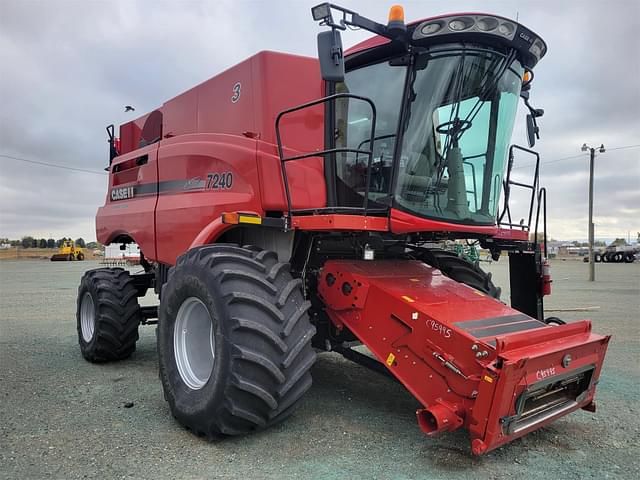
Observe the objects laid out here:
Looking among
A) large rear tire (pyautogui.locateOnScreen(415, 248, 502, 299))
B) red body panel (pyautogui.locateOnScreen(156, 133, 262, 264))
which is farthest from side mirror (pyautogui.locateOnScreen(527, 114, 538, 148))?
red body panel (pyautogui.locateOnScreen(156, 133, 262, 264))

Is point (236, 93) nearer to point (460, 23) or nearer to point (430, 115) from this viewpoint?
point (430, 115)

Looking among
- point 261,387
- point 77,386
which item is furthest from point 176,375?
point 77,386

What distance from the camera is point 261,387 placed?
3.35 metres

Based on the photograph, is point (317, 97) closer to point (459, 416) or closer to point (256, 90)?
point (256, 90)

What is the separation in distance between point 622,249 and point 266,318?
1900 inches

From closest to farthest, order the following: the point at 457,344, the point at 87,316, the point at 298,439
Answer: the point at 457,344 → the point at 298,439 → the point at 87,316

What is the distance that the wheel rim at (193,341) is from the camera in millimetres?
4102

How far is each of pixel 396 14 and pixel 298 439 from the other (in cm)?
317

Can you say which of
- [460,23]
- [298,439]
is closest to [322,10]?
[460,23]

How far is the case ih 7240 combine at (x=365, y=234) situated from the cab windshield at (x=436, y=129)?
0.01m

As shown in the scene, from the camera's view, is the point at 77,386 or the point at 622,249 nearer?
the point at 77,386

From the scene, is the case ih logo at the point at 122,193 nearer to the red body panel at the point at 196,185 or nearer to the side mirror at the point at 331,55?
the red body panel at the point at 196,185

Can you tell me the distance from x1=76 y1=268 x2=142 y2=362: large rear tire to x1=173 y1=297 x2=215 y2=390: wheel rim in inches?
85.2

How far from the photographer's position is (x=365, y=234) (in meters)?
3.97
